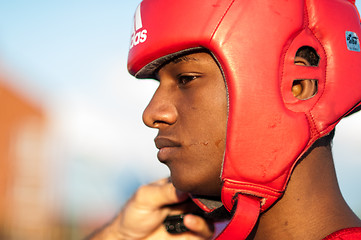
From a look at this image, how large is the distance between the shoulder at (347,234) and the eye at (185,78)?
884 mm

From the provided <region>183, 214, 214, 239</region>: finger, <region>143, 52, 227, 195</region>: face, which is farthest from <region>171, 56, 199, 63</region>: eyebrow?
<region>183, 214, 214, 239</region>: finger

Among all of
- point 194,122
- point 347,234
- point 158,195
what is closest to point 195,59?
point 194,122

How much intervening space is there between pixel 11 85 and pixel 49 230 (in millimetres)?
6254

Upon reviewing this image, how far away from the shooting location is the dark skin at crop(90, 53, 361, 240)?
2.02m

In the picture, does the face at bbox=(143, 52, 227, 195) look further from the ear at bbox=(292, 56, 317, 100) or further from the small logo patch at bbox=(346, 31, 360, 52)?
the small logo patch at bbox=(346, 31, 360, 52)

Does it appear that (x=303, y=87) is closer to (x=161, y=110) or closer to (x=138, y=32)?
(x=161, y=110)

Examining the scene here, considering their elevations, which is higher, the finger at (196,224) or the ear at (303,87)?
the ear at (303,87)

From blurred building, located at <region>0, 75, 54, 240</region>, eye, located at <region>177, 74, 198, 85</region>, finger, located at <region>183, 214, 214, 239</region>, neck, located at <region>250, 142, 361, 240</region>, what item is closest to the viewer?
neck, located at <region>250, 142, 361, 240</region>

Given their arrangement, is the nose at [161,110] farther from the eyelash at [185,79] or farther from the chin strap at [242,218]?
the chin strap at [242,218]

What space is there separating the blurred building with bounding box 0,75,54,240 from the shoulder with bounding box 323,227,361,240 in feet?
59.2

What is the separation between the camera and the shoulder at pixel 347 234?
187cm

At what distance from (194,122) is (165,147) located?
213 mm

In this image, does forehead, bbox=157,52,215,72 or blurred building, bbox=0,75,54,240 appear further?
blurred building, bbox=0,75,54,240

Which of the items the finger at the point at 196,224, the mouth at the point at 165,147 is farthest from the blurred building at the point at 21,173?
the mouth at the point at 165,147
